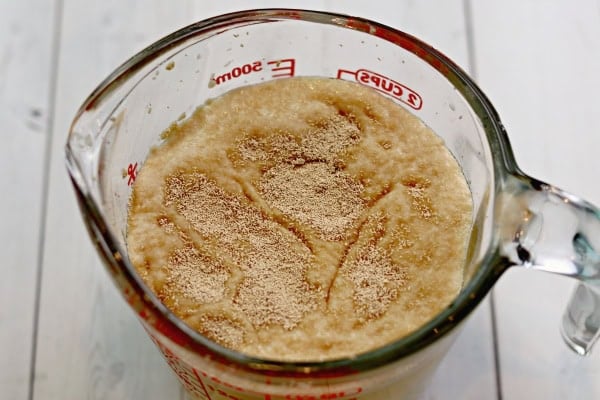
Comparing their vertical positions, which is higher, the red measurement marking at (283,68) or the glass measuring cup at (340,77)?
the red measurement marking at (283,68)

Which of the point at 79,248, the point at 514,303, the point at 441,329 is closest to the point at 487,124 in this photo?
the point at 441,329

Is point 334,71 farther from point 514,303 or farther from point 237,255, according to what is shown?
point 514,303

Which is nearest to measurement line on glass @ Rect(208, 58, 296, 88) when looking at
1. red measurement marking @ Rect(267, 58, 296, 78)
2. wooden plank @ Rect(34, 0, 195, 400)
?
red measurement marking @ Rect(267, 58, 296, 78)

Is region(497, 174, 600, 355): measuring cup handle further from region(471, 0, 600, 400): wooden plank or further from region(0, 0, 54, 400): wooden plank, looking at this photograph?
region(0, 0, 54, 400): wooden plank

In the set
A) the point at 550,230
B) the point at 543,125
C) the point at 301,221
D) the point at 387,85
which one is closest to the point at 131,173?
the point at 301,221

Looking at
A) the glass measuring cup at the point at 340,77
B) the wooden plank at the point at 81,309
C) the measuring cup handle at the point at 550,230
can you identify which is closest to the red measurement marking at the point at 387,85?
the glass measuring cup at the point at 340,77

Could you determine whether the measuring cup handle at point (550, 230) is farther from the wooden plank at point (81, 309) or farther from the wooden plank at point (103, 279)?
the wooden plank at point (81, 309)
